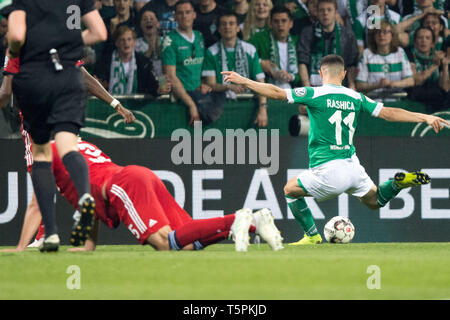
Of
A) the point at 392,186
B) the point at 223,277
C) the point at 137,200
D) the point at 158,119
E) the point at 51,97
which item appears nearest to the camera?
the point at 223,277

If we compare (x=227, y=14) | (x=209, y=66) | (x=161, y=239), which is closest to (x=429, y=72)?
(x=227, y=14)

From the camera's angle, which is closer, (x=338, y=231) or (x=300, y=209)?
(x=300, y=209)

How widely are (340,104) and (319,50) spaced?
2676mm

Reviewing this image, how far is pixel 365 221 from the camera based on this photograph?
923cm

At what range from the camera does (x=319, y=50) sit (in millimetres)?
9914

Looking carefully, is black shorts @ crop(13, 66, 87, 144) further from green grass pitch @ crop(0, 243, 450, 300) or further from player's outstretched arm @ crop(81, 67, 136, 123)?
player's outstretched arm @ crop(81, 67, 136, 123)

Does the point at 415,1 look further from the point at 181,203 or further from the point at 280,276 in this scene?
the point at 280,276

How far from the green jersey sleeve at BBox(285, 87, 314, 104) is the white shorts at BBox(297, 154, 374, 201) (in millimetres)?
593

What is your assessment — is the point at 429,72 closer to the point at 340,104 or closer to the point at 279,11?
the point at 279,11

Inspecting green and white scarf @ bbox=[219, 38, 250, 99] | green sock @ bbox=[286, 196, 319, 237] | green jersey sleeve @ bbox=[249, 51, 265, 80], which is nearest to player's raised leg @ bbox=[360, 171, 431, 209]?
green sock @ bbox=[286, 196, 319, 237]

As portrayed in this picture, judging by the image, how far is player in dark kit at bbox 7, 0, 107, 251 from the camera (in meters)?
5.25

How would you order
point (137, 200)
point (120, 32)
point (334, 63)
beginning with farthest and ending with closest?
point (120, 32), point (334, 63), point (137, 200)

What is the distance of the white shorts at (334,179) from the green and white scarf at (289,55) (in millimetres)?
2630

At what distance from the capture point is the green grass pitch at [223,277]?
4.25 m
